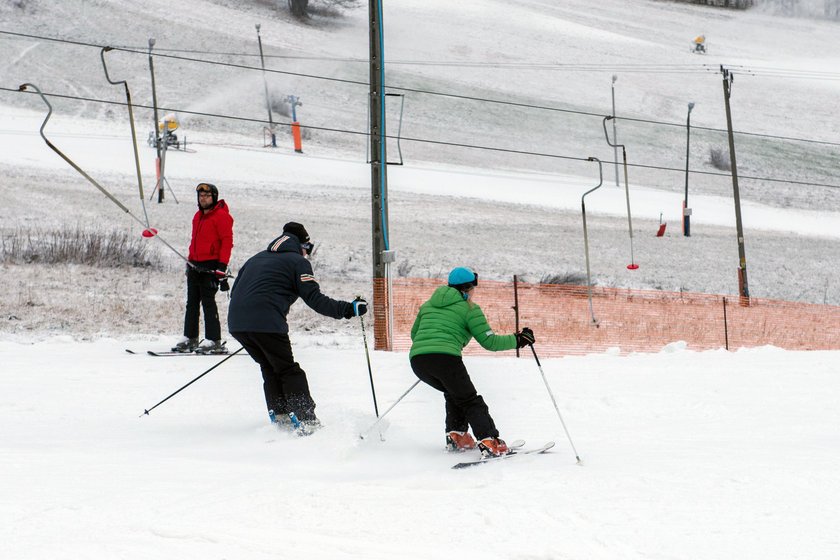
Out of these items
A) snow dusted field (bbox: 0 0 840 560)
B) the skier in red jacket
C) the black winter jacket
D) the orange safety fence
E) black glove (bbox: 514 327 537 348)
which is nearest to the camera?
snow dusted field (bbox: 0 0 840 560)

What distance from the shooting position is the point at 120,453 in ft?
20.0

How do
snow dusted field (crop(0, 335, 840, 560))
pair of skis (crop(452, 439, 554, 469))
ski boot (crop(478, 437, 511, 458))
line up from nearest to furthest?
snow dusted field (crop(0, 335, 840, 560)) < pair of skis (crop(452, 439, 554, 469)) < ski boot (crop(478, 437, 511, 458))

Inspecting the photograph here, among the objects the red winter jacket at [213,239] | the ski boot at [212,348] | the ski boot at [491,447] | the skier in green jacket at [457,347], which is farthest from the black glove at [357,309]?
the ski boot at [212,348]

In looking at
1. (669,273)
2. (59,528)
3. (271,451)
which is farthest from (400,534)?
(669,273)

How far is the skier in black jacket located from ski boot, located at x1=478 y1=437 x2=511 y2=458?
1274 millimetres

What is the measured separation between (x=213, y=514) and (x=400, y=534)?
3.05 ft

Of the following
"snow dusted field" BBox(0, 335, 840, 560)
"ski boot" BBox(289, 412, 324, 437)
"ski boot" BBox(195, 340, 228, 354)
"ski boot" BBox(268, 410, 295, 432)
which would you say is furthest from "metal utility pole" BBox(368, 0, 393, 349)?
"ski boot" BBox(289, 412, 324, 437)

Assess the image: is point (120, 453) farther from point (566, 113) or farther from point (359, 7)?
point (359, 7)

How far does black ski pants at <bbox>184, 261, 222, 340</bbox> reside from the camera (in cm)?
955

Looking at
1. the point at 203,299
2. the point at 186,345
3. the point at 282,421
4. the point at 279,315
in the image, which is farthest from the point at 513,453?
the point at 186,345

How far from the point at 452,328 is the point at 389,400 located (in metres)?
2.24

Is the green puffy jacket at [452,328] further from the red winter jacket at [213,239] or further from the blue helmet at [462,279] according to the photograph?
the red winter jacket at [213,239]

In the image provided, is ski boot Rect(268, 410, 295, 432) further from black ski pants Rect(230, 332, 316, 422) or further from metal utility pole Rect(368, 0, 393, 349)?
metal utility pole Rect(368, 0, 393, 349)

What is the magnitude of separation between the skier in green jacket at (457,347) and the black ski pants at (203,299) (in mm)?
3832
